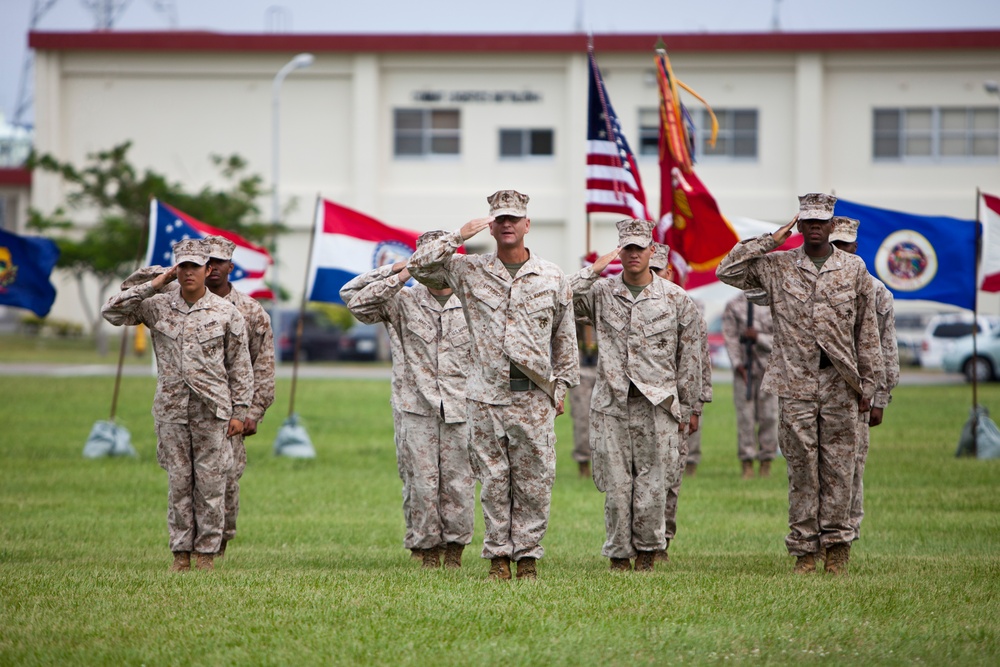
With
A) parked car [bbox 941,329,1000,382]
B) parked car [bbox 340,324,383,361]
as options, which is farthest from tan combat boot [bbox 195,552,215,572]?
parked car [bbox 340,324,383,361]

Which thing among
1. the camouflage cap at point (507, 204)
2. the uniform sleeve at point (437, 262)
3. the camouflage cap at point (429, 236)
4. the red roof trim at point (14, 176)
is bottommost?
the uniform sleeve at point (437, 262)

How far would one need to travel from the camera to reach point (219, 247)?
32.3ft

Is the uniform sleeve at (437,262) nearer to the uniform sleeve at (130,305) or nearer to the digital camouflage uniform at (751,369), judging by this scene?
the uniform sleeve at (130,305)

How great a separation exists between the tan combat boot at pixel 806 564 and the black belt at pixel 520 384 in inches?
87.0

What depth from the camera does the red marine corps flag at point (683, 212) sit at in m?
13.3

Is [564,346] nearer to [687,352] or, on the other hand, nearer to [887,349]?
[687,352]

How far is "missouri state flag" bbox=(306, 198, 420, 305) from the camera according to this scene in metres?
14.9

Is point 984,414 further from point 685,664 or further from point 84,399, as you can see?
point 84,399

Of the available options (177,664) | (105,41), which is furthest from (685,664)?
(105,41)

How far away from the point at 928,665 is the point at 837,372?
9.46 feet

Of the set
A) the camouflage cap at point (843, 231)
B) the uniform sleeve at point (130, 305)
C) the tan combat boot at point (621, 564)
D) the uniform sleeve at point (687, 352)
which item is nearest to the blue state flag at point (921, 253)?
the camouflage cap at point (843, 231)

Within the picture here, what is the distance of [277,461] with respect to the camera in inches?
698

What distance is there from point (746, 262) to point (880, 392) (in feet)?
3.98

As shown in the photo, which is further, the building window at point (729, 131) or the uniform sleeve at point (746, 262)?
the building window at point (729, 131)
